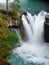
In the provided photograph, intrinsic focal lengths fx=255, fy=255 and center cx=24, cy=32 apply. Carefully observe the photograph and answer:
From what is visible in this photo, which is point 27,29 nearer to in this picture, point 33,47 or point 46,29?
point 46,29

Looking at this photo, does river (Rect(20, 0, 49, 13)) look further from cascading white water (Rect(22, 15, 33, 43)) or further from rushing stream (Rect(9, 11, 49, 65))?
cascading white water (Rect(22, 15, 33, 43))

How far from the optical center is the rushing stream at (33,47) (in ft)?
46.3

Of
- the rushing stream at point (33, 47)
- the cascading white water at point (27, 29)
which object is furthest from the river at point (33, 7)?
the cascading white water at point (27, 29)

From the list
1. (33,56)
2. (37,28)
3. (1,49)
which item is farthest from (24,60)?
(1,49)

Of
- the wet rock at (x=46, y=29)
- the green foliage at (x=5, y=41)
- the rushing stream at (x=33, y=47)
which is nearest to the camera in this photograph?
the green foliage at (x=5, y=41)

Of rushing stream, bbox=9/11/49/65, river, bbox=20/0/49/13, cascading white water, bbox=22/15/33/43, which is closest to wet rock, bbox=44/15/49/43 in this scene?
rushing stream, bbox=9/11/49/65

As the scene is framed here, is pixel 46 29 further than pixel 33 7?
No

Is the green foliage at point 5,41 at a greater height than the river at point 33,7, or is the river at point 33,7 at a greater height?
the river at point 33,7

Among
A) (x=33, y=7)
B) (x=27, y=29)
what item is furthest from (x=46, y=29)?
(x=33, y=7)

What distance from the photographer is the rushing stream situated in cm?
1412

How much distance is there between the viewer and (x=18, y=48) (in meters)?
15.7

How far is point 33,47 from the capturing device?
1644 cm

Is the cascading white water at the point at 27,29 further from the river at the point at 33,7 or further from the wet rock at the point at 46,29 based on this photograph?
the river at the point at 33,7

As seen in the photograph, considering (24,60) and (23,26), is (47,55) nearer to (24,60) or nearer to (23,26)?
(24,60)
